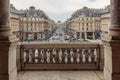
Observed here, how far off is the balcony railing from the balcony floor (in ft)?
1.60

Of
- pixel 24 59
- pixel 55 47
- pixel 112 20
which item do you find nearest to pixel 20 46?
pixel 24 59

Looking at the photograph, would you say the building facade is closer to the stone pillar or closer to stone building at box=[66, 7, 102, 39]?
stone building at box=[66, 7, 102, 39]

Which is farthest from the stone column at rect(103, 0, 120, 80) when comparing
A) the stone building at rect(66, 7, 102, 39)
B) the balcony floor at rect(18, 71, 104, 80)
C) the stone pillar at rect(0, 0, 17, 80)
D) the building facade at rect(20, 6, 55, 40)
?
the stone building at rect(66, 7, 102, 39)

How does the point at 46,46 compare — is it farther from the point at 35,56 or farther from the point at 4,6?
the point at 4,6

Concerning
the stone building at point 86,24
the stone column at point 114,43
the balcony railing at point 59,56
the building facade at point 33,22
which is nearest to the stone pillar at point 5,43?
the stone column at point 114,43

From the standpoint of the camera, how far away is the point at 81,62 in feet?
33.7

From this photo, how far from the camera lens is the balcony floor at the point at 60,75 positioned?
8.73 metres

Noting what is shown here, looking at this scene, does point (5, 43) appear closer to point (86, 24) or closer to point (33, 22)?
point (33, 22)

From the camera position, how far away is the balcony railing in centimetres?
1022

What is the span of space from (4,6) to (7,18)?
32cm

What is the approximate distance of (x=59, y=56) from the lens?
1036cm

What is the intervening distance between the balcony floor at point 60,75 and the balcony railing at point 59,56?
1.60 feet

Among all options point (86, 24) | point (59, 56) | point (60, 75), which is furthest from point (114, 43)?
point (86, 24)

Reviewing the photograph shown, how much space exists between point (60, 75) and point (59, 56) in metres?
1.30
